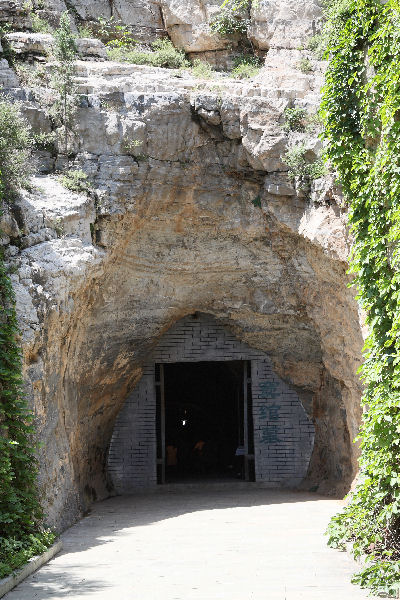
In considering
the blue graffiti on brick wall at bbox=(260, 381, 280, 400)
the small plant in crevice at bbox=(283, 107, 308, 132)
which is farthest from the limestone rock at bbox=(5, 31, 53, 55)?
the blue graffiti on brick wall at bbox=(260, 381, 280, 400)

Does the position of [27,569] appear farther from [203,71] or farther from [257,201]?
[203,71]

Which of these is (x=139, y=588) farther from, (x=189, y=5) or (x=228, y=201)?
(x=189, y=5)

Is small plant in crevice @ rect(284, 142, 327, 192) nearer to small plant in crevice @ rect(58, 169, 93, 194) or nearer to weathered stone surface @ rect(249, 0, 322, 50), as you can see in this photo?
weathered stone surface @ rect(249, 0, 322, 50)

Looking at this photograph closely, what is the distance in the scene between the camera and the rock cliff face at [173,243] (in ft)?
34.2

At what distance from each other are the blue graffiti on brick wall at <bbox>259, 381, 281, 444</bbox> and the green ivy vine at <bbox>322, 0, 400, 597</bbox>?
270 inches

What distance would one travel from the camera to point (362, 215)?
8438mm

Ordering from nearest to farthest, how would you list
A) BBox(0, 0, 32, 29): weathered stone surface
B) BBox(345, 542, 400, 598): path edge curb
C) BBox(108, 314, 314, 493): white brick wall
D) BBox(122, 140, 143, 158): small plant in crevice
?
BBox(345, 542, 400, 598): path edge curb, BBox(122, 140, 143, 158): small plant in crevice, BBox(0, 0, 32, 29): weathered stone surface, BBox(108, 314, 314, 493): white brick wall

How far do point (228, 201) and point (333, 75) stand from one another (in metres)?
3.91

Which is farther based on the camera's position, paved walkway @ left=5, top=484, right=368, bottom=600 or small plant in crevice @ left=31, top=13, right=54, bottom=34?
small plant in crevice @ left=31, top=13, right=54, bottom=34

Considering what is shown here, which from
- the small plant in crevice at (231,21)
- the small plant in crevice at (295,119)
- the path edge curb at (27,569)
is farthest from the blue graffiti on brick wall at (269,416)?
the small plant in crevice at (231,21)

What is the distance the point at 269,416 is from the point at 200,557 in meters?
7.66

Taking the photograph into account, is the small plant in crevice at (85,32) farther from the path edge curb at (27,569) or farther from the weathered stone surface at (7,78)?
the path edge curb at (27,569)

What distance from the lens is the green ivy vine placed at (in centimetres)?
720

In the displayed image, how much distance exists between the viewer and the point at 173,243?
13.1 metres
